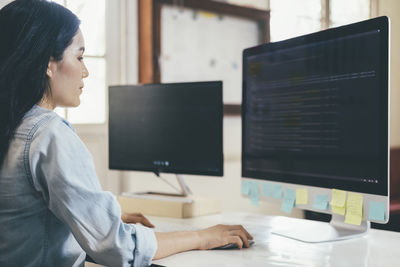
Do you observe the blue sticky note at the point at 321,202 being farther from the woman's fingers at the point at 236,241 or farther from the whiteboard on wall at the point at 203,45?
the whiteboard on wall at the point at 203,45

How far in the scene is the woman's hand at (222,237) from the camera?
1.17m

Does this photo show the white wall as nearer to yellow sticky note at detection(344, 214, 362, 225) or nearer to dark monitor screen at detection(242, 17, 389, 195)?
dark monitor screen at detection(242, 17, 389, 195)

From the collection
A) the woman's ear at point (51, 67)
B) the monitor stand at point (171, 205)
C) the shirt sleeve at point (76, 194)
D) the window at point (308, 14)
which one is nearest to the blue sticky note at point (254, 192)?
the monitor stand at point (171, 205)

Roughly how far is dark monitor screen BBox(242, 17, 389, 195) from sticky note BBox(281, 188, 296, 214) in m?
0.04

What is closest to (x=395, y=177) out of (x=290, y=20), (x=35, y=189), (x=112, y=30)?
(x=290, y=20)

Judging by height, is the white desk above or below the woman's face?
below

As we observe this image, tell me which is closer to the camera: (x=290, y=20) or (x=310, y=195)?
(x=310, y=195)

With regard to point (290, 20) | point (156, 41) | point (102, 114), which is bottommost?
point (102, 114)

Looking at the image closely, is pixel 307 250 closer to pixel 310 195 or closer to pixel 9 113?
pixel 310 195

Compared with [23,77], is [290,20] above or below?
above

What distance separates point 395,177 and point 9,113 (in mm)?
3255

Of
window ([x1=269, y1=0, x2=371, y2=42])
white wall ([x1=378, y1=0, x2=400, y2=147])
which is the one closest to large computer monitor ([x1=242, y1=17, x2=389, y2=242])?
window ([x1=269, y1=0, x2=371, y2=42])

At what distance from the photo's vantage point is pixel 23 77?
100 centimetres

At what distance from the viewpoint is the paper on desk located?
123 cm
